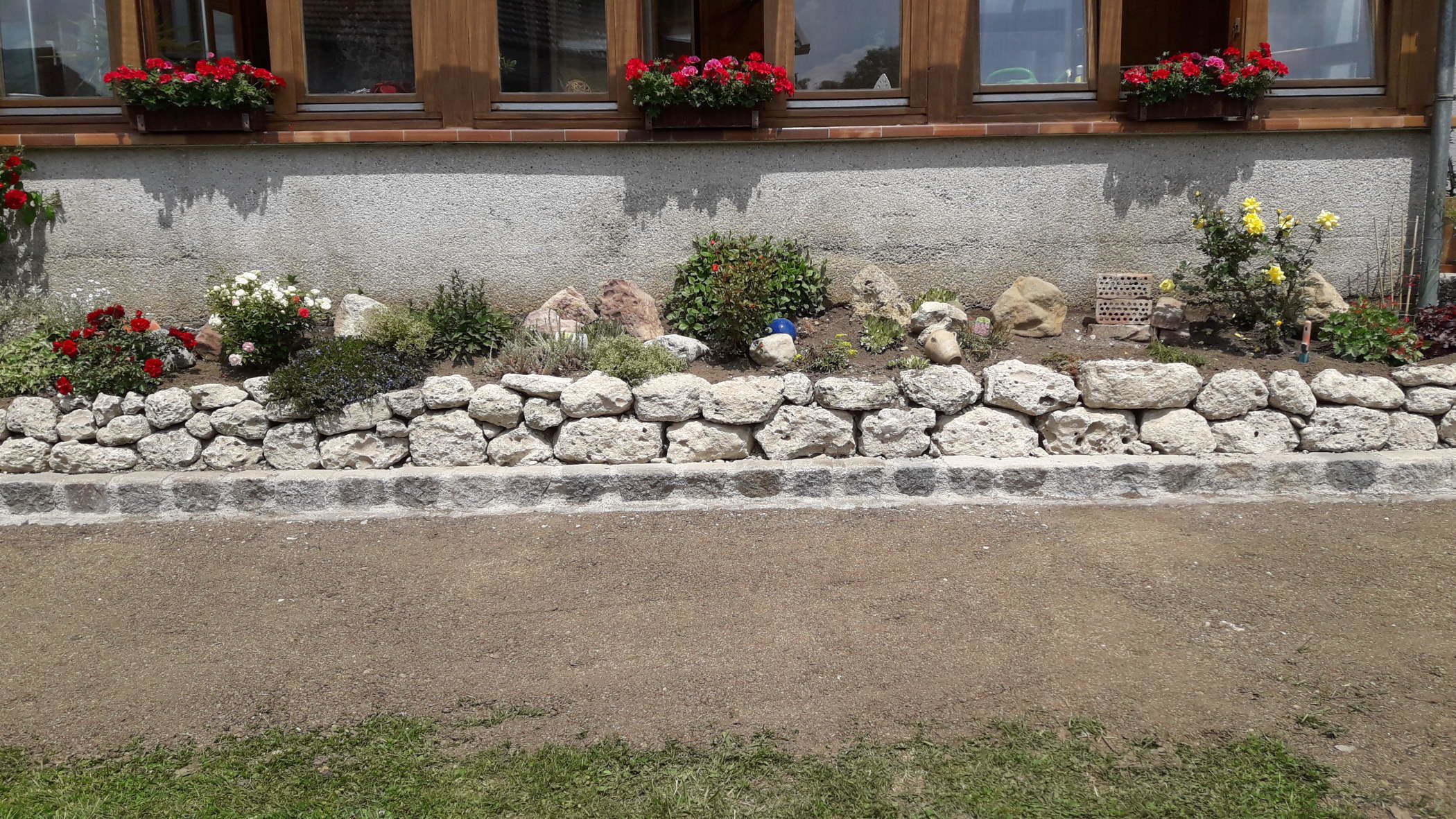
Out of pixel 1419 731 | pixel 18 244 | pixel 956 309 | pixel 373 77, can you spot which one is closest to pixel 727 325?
pixel 956 309

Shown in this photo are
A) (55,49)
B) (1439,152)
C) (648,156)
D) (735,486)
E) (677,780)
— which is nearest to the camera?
(677,780)

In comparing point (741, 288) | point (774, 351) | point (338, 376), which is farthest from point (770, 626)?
point (338, 376)

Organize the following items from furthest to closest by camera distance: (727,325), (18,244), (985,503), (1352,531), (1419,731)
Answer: (18,244), (727,325), (985,503), (1352,531), (1419,731)

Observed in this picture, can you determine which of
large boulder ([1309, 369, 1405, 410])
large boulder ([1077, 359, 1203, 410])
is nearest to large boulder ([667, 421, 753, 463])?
large boulder ([1077, 359, 1203, 410])

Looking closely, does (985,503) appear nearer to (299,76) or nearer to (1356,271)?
(1356,271)

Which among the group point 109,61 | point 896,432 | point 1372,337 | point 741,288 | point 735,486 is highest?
point 109,61

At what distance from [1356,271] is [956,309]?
2915 millimetres

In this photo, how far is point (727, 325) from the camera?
20.0 feet

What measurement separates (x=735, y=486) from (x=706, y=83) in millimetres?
2822

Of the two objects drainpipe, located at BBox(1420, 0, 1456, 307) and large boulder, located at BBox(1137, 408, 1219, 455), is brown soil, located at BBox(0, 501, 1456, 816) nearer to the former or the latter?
large boulder, located at BBox(1137, 408, 1219, 455)

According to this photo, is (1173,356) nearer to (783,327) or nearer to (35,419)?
(783,327)

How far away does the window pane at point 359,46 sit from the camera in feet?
23.1

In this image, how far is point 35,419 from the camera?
221 inches

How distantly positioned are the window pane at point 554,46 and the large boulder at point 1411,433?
527 cm
